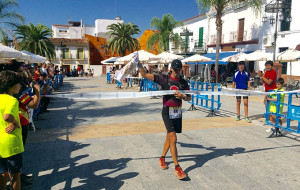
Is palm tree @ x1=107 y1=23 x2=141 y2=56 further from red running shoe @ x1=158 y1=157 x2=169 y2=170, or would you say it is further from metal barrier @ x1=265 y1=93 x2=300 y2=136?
red running shoe @ x1=158 y1=157 x2=169 y2=170

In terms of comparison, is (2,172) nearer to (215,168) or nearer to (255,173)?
(215,168)

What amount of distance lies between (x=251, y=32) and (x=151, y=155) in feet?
76.4

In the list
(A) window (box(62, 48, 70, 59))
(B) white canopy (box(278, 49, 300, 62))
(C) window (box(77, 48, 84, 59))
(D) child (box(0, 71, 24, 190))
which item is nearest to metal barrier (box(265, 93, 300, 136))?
(D) child (box(0, 71, 24, 190))

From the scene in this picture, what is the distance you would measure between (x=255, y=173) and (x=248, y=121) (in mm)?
3665

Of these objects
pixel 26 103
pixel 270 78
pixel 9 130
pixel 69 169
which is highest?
pixel 270 78

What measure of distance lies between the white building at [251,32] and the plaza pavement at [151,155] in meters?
16.0

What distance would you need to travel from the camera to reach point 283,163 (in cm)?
426

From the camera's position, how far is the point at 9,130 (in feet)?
8.66

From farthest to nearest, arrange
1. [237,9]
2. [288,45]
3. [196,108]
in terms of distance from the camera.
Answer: [237,9] < [288,45] < [196,108]

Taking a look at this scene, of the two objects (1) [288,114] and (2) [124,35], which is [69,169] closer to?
(1) [288,114]

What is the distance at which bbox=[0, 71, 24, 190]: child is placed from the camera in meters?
2.62

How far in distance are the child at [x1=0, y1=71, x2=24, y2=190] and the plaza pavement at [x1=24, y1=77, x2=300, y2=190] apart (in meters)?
0.76

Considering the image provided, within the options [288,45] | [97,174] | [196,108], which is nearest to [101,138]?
[97,174]

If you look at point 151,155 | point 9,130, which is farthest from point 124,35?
point 9,130
